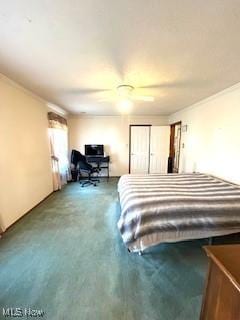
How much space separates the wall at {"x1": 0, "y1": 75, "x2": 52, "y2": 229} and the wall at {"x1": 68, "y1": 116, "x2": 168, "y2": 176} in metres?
2.23

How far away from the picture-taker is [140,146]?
6695 millimetres

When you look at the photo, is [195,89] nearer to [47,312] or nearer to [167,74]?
[167,74]

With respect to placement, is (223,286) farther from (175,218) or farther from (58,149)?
(58,149)

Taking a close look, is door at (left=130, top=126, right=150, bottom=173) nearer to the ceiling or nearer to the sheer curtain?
the sheer curtain

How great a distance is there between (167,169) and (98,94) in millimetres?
4039

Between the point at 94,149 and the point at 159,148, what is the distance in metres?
2.33

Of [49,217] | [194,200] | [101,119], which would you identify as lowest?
[49,217]

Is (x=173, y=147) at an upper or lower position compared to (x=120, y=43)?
lower

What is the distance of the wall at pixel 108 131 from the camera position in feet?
21.7

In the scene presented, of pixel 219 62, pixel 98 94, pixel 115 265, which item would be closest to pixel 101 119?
pixel 98 94

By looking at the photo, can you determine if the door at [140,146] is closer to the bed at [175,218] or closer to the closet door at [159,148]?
the closet door at [159,148]

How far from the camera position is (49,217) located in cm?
331

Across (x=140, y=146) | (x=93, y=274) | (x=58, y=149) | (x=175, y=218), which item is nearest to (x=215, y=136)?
(x=175, y=218)

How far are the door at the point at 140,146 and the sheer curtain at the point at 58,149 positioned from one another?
7.89 ft
